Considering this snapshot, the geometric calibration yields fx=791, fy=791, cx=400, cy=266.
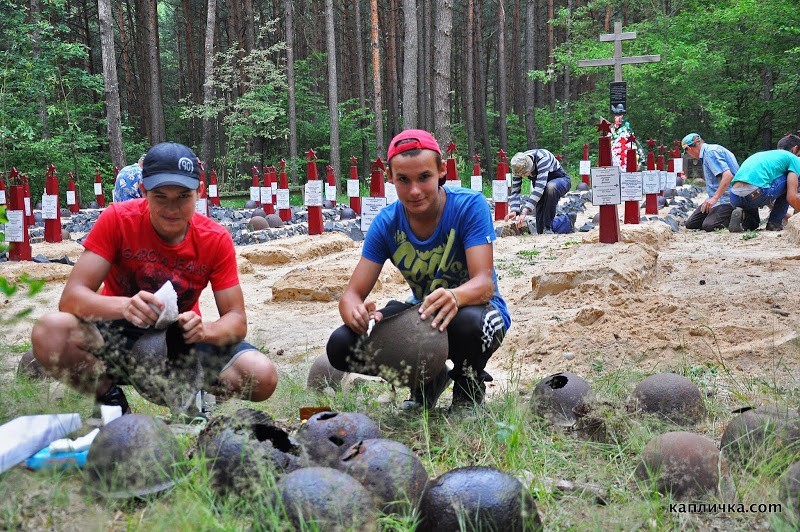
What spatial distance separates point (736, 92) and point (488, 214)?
101 feet

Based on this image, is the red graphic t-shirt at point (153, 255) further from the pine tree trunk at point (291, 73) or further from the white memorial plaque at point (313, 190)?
the pine tree trunk at point (291, 73)

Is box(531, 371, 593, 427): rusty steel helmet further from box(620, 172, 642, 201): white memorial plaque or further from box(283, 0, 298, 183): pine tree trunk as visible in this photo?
box(283, 0, 298, 183): pine tree trunk

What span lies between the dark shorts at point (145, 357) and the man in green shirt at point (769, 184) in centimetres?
981

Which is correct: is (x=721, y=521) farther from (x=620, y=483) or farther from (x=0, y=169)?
(x=0, y=169)

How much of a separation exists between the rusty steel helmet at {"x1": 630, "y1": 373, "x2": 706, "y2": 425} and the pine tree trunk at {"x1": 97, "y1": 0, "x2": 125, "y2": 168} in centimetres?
1931

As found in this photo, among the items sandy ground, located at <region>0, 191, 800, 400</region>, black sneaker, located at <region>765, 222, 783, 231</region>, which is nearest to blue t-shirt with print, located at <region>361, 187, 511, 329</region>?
sandy ground, located at <region>0, 191, 800, 400</region>

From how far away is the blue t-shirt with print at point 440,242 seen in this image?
12.3ft

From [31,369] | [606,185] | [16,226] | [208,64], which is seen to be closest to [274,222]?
[16,226]

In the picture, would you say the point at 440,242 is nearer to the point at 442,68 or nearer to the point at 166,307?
the point at 166,307

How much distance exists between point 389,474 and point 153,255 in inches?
67.2

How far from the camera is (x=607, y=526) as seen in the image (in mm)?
2592

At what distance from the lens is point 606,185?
9484mm

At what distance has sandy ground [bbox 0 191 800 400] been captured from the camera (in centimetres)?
504

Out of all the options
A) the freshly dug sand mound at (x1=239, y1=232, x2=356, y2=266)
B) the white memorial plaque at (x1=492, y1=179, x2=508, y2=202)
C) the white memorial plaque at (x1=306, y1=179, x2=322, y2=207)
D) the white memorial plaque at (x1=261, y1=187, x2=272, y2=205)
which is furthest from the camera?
the white memorial plaque at (x1=261, y1=187, x2=272, y2=205)
